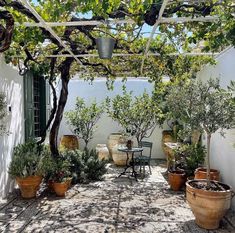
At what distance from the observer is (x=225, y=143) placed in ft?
17.6

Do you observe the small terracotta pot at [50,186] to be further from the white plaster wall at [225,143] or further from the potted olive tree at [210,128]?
the white plaster wall at [225,143]

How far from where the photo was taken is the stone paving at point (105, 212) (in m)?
4.15

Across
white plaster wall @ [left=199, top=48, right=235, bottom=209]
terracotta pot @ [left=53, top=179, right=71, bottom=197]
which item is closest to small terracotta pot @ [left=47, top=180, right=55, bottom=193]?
terracotta pot @ [left=53, top=179, right=71, bottom=197]

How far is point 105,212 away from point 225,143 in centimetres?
250

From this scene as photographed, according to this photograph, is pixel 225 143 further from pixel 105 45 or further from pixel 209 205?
pixel 105 45

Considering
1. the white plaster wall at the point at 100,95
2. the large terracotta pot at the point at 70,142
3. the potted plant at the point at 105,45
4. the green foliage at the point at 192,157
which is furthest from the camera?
the white plaster wall at the point at 100,95

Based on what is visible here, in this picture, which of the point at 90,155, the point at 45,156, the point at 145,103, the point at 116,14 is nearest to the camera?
the point at 116,14

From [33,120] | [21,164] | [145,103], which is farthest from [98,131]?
[21,164]

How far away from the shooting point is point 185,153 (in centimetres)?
662

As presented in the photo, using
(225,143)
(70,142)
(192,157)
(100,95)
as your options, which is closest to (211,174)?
(225,143)

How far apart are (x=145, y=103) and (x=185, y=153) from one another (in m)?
2.24

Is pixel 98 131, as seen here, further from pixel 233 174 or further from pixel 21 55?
pixel 233 174

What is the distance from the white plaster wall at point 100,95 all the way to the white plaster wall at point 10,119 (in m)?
3.93

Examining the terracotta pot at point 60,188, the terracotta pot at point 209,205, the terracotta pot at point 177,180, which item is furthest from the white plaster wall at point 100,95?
the terracotta pot at point 209,205
